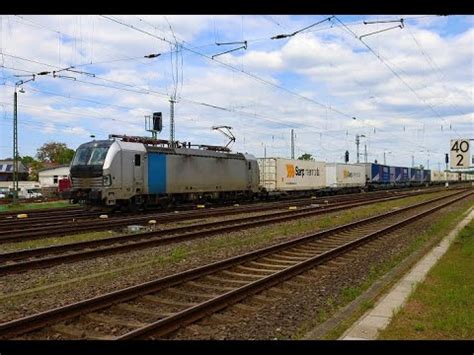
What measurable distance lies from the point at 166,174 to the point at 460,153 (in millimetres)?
14350

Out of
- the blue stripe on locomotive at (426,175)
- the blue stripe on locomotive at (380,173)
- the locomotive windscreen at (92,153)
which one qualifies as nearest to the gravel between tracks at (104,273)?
the locomotive windscreen at (92,153)

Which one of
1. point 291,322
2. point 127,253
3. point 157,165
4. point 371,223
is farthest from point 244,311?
point 157,165

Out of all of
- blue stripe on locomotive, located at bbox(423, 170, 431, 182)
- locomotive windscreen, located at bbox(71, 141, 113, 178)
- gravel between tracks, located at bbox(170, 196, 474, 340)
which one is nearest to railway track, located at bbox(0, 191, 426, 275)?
gravel between tracks, located at bbox(170, 196, 474, 340)

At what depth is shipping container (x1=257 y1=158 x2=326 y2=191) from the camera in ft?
132

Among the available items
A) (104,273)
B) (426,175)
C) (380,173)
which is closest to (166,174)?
(104,273)

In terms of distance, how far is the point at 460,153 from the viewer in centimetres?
1602

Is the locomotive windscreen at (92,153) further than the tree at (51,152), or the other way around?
the tree at (51,152)

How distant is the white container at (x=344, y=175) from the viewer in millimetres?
49903

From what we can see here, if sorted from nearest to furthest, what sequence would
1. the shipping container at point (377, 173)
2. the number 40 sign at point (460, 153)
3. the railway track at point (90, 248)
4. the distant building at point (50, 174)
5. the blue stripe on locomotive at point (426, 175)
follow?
the railway track at point (90, 248)
the number 40 sign at point (460, 153)
the shipping container at point (377, 173)
the distant building at point (50, 174)
the blue stripe on locomotive at point (426, 175)

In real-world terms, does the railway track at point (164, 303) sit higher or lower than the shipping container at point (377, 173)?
lower

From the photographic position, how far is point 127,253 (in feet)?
42.4

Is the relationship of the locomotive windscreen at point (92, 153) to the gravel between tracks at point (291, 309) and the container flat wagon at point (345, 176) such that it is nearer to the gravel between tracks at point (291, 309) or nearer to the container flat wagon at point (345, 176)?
the gravel between tracks at point (291, 309)

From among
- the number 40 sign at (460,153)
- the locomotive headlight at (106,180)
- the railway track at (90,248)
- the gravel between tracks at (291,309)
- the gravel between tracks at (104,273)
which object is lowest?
the gravel between tracks at (291,309)
